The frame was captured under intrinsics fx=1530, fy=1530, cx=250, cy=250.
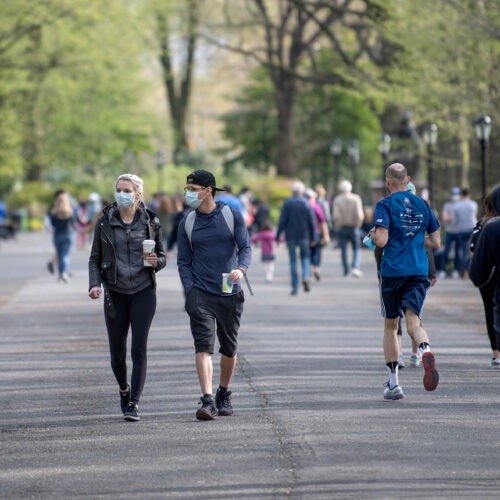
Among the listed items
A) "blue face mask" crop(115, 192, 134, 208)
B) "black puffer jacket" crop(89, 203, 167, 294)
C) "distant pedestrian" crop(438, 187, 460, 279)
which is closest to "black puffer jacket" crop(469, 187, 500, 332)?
"black puffer jacket" crop(89, 203, 167, 294)

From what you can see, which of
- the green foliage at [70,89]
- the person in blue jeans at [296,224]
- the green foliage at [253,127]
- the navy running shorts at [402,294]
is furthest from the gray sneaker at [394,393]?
the green foliage at [253,127]

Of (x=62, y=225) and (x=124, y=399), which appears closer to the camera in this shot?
(x=124, y=399)

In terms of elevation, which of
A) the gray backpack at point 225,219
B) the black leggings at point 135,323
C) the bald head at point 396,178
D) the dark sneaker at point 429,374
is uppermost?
the bald head at point 396,178

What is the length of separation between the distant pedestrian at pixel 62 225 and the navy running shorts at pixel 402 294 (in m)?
16.4

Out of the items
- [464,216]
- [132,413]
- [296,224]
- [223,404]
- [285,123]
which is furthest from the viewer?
[285,123]

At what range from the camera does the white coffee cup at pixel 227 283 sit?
33.3 feet

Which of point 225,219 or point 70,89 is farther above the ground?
point 70,89

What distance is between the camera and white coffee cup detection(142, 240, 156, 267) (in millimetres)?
10133

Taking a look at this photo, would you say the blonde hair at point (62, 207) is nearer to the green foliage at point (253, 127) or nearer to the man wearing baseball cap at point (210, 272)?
the man wearing baseball cap at point (210, 272)

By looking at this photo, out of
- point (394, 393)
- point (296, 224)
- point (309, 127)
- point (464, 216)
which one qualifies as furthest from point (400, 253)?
point (309, 127)

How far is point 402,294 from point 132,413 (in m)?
2.30

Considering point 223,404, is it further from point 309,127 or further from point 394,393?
point 309,127

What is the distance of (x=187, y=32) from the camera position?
192 feet

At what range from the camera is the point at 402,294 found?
11.2 metres
